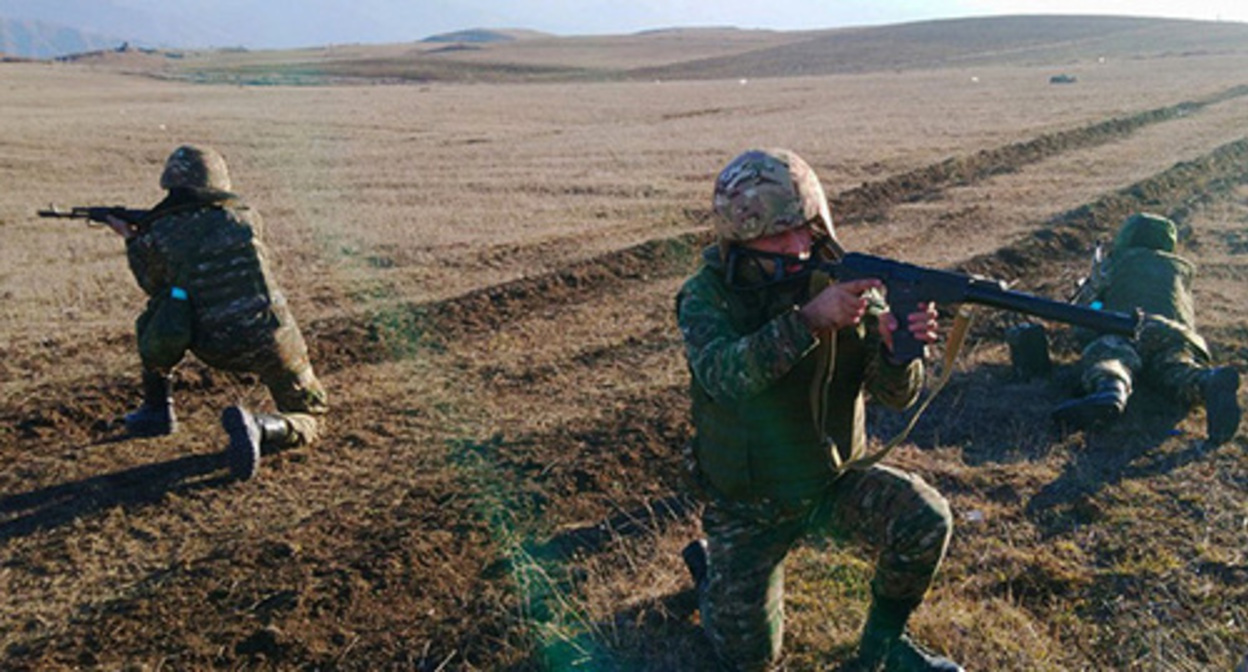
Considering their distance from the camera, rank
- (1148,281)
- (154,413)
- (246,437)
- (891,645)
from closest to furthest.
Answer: (891,645) → (246,437) → (154,413) → (1148,281)

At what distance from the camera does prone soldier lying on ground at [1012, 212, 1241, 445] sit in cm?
588

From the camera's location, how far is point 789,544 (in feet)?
13.0

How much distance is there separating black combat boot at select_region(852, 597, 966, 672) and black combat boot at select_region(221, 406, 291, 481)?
3583 mm

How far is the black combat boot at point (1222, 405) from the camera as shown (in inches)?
227

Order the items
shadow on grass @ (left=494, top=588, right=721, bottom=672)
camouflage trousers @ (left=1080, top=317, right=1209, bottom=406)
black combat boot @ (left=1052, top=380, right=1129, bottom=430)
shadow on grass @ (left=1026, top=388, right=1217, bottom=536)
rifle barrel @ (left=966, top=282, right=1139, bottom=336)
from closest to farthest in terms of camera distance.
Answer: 1. rifle barrel @ (left=966, top=282, right=1139, bottom=336)
2. shadow on grass @ (left=494, top=588, right=721, bottom=672)
3. shadow on grass @ (left=1026, top=388, right=1217, bottom=536)
4. black combat boot @ (left=1052, top=380, right=1129, bottom=430)
5. camouflage trousers @ (left=1080, top=317, right=1209, bottom=406)

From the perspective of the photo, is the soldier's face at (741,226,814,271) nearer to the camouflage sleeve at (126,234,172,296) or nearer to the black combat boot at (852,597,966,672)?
the black combat boot at (852,597,966,672)

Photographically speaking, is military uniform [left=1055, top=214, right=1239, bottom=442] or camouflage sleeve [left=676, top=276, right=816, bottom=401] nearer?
camouflage sleeve [left=676, top=276, right=816, bottom=401]

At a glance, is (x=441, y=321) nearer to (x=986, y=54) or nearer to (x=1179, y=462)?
(x=1179, y=462)

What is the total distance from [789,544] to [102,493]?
4.02 m

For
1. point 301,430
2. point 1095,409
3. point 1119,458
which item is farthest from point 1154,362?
point 301,430

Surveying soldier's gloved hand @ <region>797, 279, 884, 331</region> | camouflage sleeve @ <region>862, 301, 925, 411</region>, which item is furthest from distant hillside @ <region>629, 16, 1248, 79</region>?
soldier's gloved hand @ <region>797, 279, 884, 331</region>

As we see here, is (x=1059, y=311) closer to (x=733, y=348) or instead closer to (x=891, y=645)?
(x=733, y=348)

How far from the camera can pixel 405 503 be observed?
17.9 ft

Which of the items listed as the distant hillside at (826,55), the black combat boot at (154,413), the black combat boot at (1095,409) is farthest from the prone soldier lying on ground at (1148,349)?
the distant hillside at (826,55)
